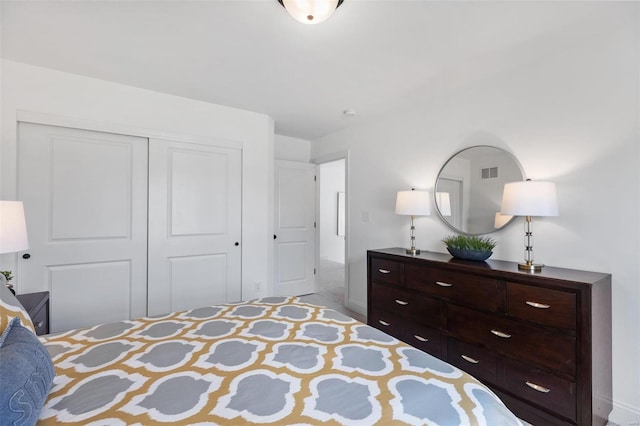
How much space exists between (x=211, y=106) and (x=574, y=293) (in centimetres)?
338

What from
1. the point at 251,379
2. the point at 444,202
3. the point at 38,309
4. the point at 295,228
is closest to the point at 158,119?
the point at 38,309

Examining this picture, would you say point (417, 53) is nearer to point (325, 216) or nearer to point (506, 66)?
point (506, 66)

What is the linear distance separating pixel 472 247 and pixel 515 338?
2.26ft

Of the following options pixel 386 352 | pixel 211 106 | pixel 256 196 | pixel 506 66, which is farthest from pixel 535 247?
pixel 211 106

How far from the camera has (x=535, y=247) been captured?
2.14 metres

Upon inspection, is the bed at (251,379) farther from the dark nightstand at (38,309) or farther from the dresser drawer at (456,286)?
the dresser drawer at (456,286)

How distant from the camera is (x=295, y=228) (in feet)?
14.2

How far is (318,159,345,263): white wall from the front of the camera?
754 cm

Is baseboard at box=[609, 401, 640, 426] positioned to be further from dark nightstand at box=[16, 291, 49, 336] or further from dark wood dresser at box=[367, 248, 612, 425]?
dark nightstand at box=[16, 291, 49, 336]

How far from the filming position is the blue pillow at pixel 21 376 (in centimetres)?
71

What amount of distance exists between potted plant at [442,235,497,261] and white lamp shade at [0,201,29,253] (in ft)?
9.31

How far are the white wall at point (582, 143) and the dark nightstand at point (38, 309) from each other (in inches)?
120

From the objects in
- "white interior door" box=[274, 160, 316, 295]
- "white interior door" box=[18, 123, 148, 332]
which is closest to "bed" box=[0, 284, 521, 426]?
"white interior door" box=[18, 123, 148, 332]

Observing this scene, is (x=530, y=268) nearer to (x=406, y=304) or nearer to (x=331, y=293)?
(x=406, y=304)
